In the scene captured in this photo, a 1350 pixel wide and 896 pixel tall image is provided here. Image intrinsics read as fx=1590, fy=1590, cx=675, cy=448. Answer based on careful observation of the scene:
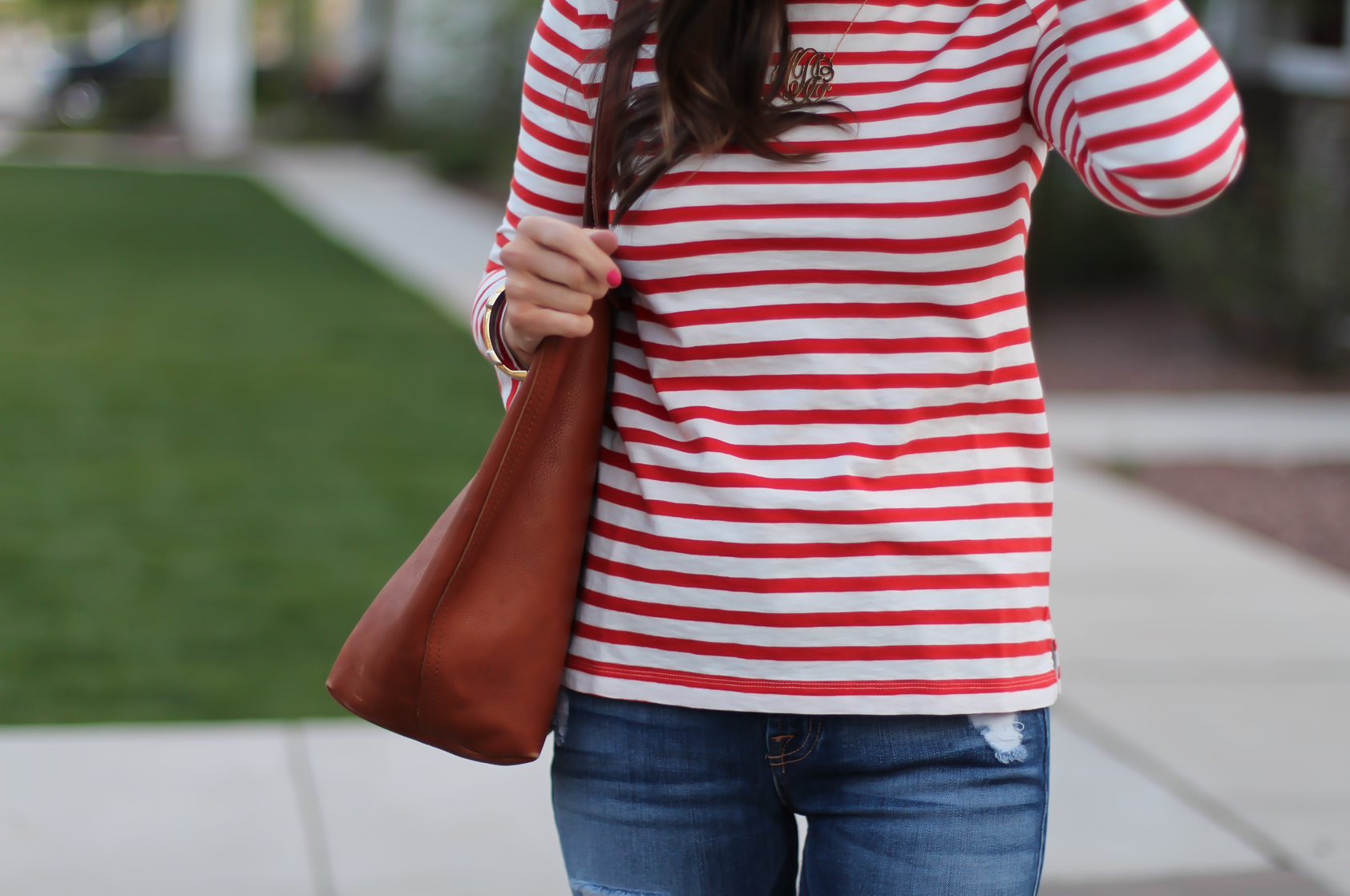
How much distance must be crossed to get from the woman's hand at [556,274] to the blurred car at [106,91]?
30.7 m

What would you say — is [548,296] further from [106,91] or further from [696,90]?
[106,91]

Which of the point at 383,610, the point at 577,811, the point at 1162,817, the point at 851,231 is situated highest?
the point at 851,231

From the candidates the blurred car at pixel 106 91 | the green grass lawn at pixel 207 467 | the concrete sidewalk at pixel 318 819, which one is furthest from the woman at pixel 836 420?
the blurred car at pixel 106 91

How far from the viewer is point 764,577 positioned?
139 centimetres

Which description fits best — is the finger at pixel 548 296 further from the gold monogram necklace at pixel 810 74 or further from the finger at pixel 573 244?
the gold monogram necklace at pixel 810 74

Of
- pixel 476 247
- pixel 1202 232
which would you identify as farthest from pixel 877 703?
pixel 476 247

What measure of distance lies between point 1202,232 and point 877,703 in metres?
8.30

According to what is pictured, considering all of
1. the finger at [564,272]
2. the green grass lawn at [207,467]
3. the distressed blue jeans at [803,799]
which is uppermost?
the finger at [564,272]

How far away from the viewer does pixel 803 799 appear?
1.46 m

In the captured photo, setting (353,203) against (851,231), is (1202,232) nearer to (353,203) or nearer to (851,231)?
(851,231)

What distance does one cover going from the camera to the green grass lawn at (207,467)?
432cm

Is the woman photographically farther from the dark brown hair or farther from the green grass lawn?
the green grass lawn

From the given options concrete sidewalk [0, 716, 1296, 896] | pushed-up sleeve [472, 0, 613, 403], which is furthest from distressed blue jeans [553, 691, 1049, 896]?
concrete sidewalk [0, 716, 1296, 896]

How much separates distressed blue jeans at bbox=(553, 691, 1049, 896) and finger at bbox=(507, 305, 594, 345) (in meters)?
0.34
